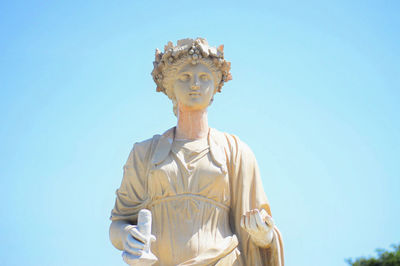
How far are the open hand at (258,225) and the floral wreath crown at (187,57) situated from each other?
2.38 metres

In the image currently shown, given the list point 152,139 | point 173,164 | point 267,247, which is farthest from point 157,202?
point 267,247

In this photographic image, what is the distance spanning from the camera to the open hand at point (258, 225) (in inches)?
300

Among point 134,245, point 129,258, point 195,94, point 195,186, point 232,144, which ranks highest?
point 195,94

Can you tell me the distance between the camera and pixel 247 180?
27.8 ft

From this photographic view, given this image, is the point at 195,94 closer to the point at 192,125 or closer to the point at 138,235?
the point at 192,125

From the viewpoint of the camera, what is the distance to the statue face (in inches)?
336

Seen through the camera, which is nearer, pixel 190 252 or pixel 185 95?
pixel 190 252

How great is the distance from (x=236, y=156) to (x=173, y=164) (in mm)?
1011

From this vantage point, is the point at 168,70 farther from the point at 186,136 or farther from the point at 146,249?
the point at 146,249

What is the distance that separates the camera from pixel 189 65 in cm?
858

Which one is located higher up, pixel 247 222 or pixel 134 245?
pixel 247 222

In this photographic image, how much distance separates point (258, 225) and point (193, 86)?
2.33 meters

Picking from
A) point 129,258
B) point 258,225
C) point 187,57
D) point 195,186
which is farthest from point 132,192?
point 187,57

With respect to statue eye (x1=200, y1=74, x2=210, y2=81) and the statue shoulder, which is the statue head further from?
the statue shoulder
